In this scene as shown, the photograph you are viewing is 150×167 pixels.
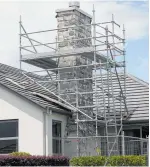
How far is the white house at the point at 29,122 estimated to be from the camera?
2191 centimetres

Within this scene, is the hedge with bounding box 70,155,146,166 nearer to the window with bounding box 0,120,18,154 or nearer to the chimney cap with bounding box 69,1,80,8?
the window with bounding box 0,120,18,154

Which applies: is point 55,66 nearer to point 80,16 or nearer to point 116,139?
point 80,16

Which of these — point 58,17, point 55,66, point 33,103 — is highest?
point 58,17

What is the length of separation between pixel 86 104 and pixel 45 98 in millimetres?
2027

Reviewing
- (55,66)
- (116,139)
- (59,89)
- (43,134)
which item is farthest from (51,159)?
(55,66)

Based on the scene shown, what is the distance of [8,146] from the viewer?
22.2 meters

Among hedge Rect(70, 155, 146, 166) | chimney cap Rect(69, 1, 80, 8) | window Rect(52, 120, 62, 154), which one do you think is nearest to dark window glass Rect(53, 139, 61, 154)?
window Rect(52, 120, 62, 154)

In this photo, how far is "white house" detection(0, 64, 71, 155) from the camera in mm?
21906

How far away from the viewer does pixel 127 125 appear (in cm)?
2562

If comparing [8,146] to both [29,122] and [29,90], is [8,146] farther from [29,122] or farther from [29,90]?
[29,90]

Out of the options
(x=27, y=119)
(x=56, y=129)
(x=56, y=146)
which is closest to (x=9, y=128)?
(x=27, y=119)

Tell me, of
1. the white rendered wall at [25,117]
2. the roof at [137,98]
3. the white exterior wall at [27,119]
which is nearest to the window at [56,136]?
the white exterior wall at [27,119]

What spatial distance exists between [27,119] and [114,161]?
4.72m

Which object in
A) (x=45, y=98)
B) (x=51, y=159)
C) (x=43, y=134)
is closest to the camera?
(x=51, y=159)
